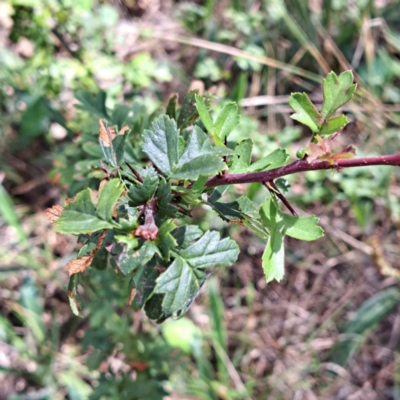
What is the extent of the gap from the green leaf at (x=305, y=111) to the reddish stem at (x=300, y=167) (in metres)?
Result: 0.08

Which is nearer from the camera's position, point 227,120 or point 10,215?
point 227,120

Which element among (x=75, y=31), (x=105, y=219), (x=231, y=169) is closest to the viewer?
(x=105, y=219)

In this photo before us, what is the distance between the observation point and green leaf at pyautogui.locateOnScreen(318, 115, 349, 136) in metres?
0.80

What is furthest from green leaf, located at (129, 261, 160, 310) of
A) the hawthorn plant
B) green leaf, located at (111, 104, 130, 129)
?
green leaf, located at (111, 104, 130, 129)

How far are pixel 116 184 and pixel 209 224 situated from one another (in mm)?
1275

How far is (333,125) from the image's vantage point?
818mm

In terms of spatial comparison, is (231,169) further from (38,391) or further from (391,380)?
(391,380)

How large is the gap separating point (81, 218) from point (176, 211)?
0.53ft

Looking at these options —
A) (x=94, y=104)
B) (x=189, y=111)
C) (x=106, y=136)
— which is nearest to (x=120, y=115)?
(x=94, y=104)

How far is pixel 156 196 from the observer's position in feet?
2.73

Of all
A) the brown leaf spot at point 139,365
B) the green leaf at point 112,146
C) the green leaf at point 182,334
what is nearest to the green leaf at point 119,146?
the green leaf at point 112,146

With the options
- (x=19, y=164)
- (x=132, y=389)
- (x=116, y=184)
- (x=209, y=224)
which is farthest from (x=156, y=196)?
(x=19, y=164)

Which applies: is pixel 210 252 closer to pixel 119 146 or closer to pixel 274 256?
pixel 274 256

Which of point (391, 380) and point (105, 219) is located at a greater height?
point (105, 219)
